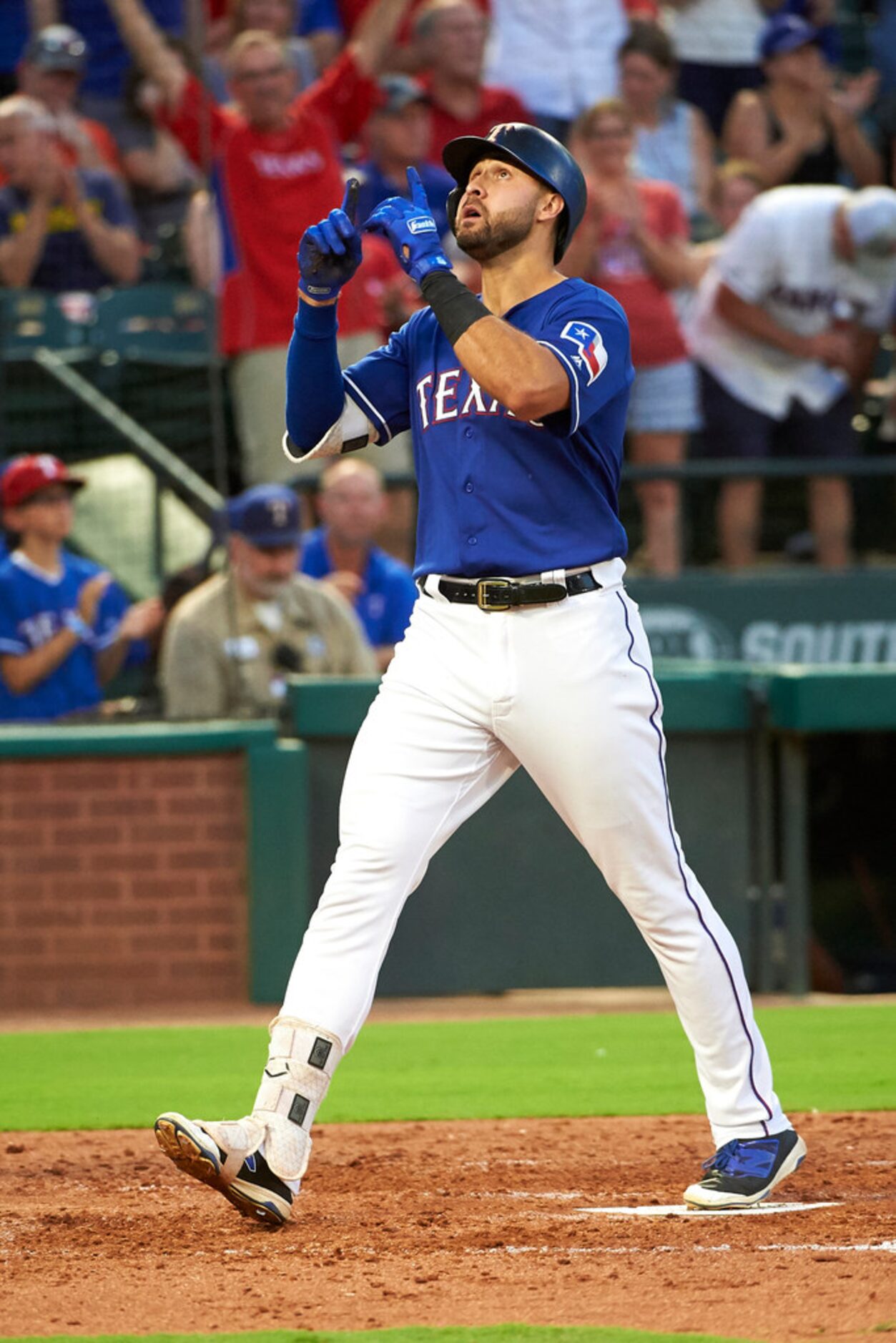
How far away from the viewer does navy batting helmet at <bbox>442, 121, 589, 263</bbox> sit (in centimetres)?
385

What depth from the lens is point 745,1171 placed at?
384 centimetres

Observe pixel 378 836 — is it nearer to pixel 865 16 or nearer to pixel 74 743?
pixel 74 743

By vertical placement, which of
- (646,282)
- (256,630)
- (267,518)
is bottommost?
(256,630)

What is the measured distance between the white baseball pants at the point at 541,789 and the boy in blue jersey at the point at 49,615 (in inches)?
155

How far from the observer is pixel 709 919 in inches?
152

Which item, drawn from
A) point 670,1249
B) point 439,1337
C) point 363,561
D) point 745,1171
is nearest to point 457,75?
point 363,561

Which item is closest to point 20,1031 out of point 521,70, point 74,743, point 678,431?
point 74,743

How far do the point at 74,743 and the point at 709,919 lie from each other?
3913 mm

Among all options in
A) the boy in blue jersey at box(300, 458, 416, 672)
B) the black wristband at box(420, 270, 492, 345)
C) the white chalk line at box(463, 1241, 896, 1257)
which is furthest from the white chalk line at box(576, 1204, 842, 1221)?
the boy in blue jersey at box(300, 458, 416, 672)

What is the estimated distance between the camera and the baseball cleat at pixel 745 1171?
3824mm

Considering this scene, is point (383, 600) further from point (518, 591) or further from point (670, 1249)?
point (670, 1249)

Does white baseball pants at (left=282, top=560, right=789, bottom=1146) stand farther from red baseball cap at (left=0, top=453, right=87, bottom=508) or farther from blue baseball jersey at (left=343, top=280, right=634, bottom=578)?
red baseball cap at (left=0, top=453, right=87, bottom=508)

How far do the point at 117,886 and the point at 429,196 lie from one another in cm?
412

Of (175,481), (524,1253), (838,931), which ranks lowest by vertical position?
(838,931)
